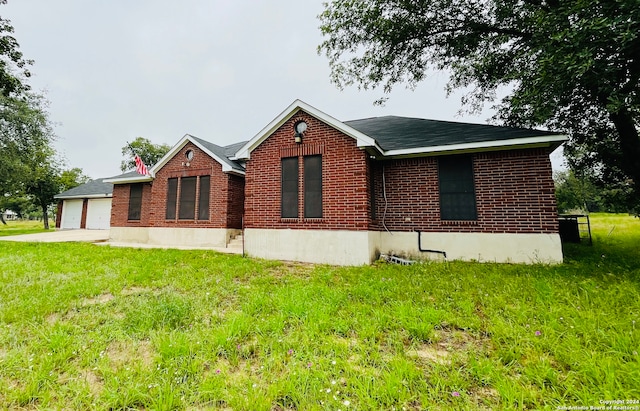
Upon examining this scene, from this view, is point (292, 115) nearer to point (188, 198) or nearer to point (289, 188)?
point (289, 188)

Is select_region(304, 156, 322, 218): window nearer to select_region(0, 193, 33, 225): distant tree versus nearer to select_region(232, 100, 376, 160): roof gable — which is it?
select_region(232, 100, 376, 160): roof gable

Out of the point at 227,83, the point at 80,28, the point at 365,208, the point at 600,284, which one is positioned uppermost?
the point at 227,83

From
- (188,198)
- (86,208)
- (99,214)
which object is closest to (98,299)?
(188,198)

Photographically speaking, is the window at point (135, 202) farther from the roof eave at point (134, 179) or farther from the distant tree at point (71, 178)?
the distant tree at point (71, 178)

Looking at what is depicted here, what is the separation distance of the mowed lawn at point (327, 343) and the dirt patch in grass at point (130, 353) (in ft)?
0.05

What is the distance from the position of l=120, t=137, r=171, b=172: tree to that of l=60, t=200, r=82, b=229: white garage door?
1516 centimetres

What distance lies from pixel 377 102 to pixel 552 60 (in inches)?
298

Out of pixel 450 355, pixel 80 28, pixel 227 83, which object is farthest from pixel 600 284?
pixel 227 83

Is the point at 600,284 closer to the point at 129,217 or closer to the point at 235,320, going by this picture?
the point at 235,320

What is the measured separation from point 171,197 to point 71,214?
1788cm

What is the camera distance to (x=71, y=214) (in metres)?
22.0

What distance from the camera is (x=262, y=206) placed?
859 cm

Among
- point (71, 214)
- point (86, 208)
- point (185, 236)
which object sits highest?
point (86, 208)

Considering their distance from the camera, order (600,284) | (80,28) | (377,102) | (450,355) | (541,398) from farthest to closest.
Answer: (80,28) < (377,102) < (600,284) < (450,355) < (541,398)
